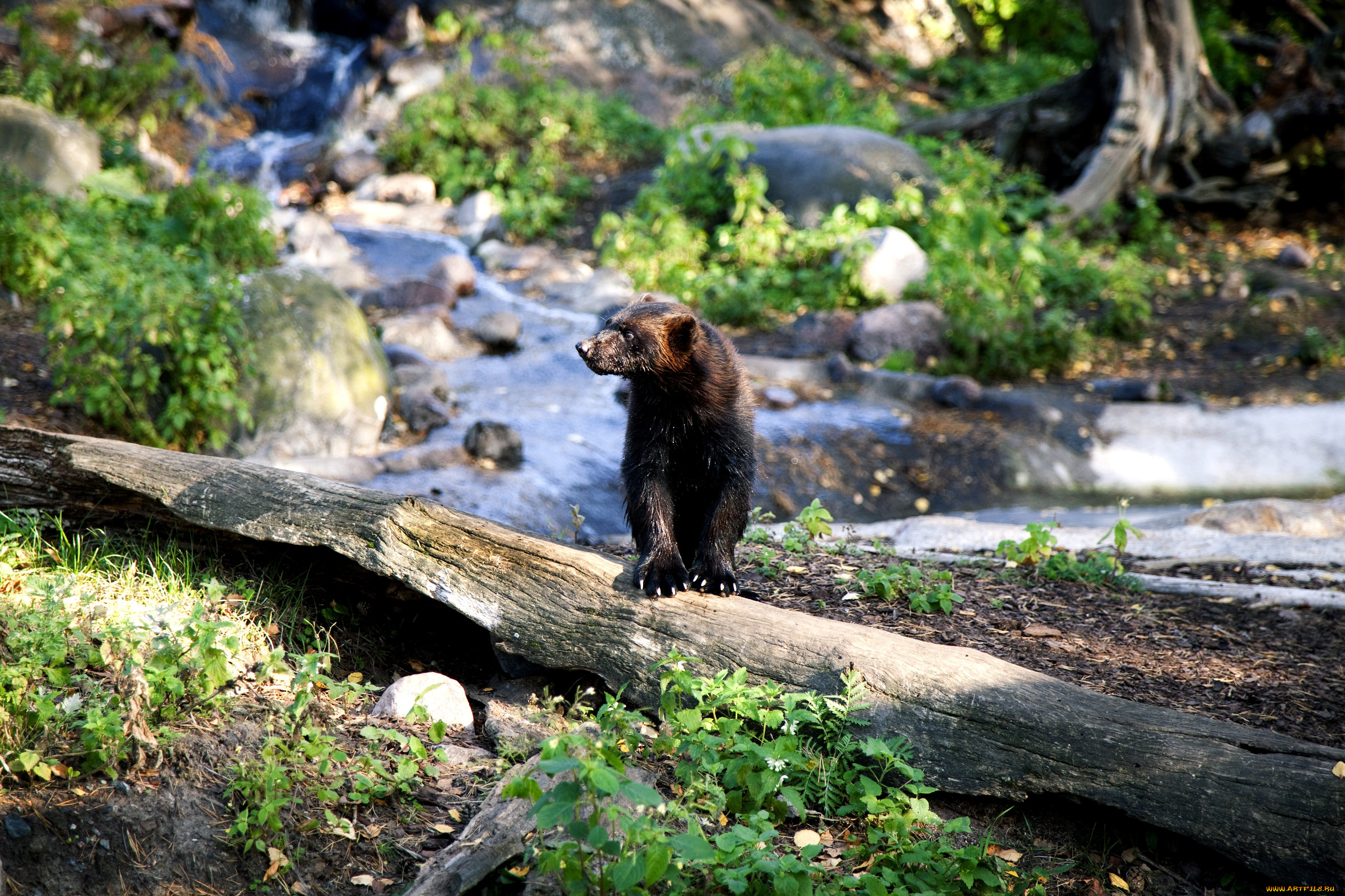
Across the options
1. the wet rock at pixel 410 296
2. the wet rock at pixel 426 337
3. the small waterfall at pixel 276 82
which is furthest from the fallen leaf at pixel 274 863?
the small waterfall at pixel 276 82

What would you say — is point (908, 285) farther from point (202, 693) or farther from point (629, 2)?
point (629, 2)

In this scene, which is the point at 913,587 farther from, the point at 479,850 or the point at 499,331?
the point at 499,331

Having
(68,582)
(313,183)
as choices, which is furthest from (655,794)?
(313,183)

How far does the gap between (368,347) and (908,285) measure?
6213 mm

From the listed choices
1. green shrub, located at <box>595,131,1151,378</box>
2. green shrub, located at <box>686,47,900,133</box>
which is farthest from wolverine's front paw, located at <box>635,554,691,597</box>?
green shrub, located at <box>686,47,900,133</box>

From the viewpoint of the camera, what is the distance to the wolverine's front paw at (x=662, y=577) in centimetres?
360

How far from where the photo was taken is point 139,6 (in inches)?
557

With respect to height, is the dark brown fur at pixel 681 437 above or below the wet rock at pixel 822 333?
above

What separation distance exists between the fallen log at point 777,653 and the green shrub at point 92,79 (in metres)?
9.40

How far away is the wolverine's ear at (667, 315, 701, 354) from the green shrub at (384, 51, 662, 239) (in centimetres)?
1049

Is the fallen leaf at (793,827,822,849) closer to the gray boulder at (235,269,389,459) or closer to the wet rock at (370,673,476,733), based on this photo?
the wet rock at (370,673,476,733)

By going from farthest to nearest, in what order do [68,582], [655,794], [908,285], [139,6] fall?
[139,6], [908,285], [68,582], [655,794]

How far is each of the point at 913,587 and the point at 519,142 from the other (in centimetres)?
1303

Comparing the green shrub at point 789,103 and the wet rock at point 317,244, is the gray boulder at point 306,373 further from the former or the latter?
the green shrub at point 789,103
